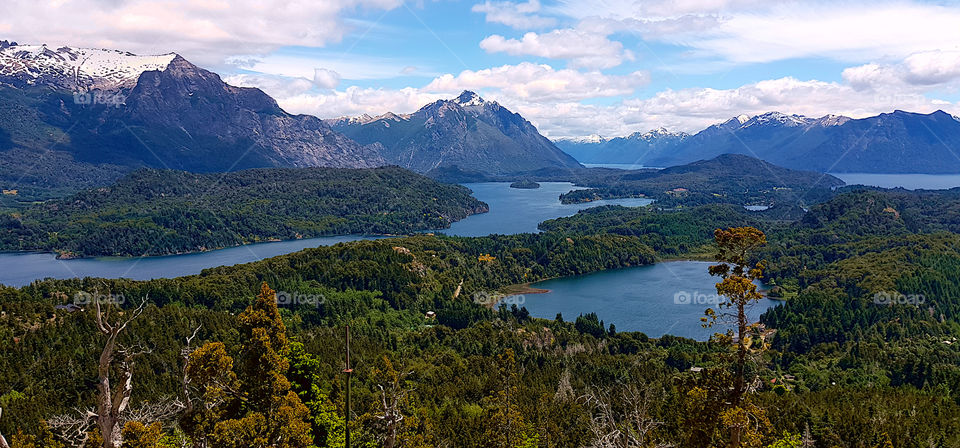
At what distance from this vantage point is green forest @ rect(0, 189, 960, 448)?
2073 centimetres

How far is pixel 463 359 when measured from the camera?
70.1m

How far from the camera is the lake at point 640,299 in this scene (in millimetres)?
97750

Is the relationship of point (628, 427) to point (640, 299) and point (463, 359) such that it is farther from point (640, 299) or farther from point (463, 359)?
point (640, 299)

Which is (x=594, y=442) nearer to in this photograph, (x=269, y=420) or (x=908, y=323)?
(x=269, y=420)

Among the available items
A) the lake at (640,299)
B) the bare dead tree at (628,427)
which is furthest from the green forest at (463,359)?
the lake at (640,299)

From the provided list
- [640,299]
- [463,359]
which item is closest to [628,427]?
[463,359]

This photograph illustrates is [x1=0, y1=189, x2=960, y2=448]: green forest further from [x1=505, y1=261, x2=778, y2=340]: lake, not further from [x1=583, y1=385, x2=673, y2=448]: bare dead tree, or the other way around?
[x1=505, y1=261, x2=778, y2=340]: lake

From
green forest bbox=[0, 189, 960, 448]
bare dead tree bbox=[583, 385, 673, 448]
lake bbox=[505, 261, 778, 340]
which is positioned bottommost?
lake bbox=[505, 261, 778, 340]

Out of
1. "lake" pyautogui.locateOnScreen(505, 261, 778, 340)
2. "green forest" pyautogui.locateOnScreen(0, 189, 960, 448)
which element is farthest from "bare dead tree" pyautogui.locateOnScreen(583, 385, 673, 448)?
"lake" pyautogui.locateOnScreen(505, 261, 778, 340)

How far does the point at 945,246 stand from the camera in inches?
4968

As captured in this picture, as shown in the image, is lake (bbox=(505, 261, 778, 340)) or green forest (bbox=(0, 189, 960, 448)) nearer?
green forest (bbox=(0, 189, 960, 448))

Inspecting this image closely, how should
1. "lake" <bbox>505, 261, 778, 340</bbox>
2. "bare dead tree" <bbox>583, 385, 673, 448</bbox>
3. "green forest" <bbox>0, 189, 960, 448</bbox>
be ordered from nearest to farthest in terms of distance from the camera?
"bare dead tree" <bbox>583, 385, 673, 448</bbox>, "green forest" <bbox>0, 189, 960, 448</bbox>, "lake" <bbox>505, 261, 778, 340</bbox>

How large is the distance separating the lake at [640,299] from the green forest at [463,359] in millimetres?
5906

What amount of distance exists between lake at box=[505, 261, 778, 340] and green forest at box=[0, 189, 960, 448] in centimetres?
591
